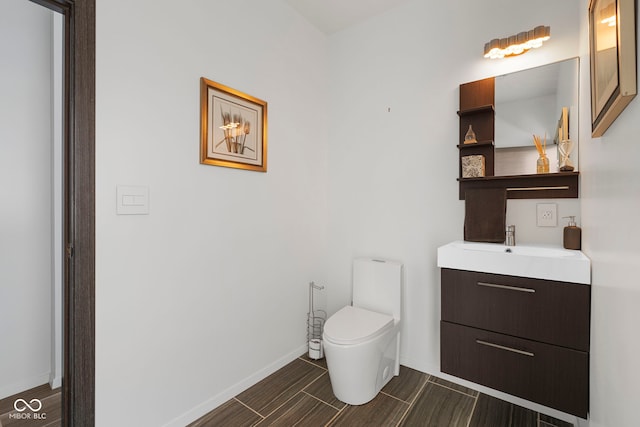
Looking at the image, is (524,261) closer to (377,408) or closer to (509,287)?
(509,287)

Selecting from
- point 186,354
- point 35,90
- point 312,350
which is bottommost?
point 312,350

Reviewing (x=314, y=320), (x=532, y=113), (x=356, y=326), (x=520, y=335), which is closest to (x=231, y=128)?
(x=356, y=326)

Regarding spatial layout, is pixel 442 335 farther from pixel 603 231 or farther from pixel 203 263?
pixel 203 263

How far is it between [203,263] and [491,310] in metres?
1.55

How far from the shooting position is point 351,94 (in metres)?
2.54

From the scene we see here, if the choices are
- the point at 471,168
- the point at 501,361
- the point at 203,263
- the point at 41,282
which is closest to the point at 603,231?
the point at 501,361

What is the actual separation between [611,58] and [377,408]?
1909mm

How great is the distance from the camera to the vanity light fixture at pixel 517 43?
1.70 m

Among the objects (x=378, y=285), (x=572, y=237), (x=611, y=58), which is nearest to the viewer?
(x=611, y=58)

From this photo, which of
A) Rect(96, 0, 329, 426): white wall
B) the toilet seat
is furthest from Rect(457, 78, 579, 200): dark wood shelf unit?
Rect(96, 0, 329, 426): white wall

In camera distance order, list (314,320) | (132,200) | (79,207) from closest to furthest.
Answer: (79,207), (132,200), (314,320)

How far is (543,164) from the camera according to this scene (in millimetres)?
1759

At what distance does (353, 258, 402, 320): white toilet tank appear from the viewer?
7.09 feet

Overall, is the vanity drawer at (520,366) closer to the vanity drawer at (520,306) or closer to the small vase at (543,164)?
the vanity drawer at (520,306)
